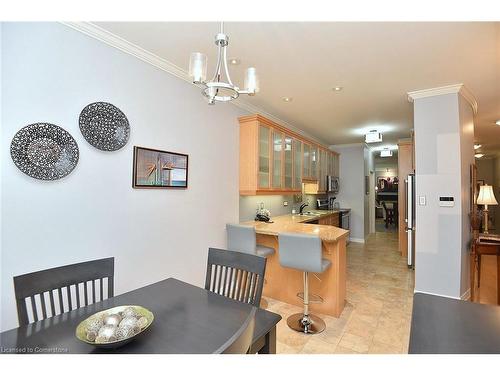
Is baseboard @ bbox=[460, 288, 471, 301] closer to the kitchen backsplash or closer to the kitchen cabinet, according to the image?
the kitchen cabinet

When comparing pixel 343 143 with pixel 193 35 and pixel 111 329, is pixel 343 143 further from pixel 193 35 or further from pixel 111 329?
pixel 111 329

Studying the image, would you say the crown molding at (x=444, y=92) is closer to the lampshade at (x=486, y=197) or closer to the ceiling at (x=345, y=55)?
the ceiling at (x=345, y=55)

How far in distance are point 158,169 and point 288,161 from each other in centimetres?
240

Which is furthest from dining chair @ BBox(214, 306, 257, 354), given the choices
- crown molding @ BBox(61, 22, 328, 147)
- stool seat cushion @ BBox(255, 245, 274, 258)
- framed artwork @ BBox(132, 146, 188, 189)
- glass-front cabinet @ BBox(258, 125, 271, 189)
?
glass-front cabinet @ BBox(258, 125, 271, 189)

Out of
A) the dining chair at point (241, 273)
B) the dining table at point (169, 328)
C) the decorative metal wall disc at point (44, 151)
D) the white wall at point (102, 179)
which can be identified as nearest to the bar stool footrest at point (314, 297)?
the white wall at point (102, 179)

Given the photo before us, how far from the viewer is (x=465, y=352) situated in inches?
33.8

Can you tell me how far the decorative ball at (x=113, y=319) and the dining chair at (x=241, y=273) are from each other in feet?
2.18

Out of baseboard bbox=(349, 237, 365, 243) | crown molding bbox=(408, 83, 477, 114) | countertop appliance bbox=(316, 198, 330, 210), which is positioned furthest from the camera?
baseboard bbox=(349, 237, 365, 243)

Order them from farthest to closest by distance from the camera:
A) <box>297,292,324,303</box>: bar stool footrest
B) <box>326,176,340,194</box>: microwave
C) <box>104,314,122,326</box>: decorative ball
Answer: <box>326,176,340,194</box>: microwave → <box>297,292,324,303</box>: bar stool footrest → <box>104,314,122,326</box>: decorative ball

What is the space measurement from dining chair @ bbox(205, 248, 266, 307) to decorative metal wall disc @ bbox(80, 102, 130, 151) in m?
1.22

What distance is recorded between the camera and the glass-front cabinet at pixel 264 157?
3.51m

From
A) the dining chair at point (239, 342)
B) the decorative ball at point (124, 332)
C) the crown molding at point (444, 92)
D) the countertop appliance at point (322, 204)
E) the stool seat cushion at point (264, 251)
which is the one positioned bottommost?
the stool seat cushion at point (264, 251)

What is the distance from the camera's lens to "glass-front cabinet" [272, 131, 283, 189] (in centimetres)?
376

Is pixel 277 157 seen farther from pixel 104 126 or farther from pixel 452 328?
pixel 452 328
